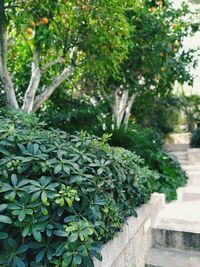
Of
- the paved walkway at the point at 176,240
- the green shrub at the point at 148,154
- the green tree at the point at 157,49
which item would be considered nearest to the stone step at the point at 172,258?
the paved walkway at the point at 176,240

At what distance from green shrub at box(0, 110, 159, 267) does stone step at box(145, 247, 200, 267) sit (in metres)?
0.68

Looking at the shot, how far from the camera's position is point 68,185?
1.32 meters

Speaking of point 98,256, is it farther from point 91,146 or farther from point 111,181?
point 91,146

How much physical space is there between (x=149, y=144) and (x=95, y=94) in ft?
9.98

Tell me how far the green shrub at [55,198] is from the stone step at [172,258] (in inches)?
26.8

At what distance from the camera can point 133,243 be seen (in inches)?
76.4

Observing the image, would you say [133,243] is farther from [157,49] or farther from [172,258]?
[157,49]

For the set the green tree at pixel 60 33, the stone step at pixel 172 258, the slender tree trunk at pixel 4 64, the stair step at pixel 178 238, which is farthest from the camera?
the slender tree trunk at pixel 4 64

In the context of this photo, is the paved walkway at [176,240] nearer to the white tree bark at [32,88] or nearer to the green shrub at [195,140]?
the white tree bark at [32,88]

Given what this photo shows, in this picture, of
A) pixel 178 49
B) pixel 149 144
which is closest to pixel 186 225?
pixel 149 144

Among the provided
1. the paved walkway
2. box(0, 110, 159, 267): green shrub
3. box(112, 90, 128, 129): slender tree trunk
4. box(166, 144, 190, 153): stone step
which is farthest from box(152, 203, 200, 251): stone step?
box(166, 144, 190, 153): stone step

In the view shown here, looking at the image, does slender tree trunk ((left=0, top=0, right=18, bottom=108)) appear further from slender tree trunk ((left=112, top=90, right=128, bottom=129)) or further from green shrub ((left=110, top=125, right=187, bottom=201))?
slender tree trunk ((left=112, top=90, right=128, bottom=129))

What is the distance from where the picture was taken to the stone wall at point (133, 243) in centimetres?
156

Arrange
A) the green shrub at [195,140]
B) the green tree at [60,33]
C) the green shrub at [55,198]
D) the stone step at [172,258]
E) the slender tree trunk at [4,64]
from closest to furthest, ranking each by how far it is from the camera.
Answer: the green shrub at [55,198], the stone step at [172,258], the green tree at [60,33], the slender tree trunk at [4,64], the green shrub at [195,140]
